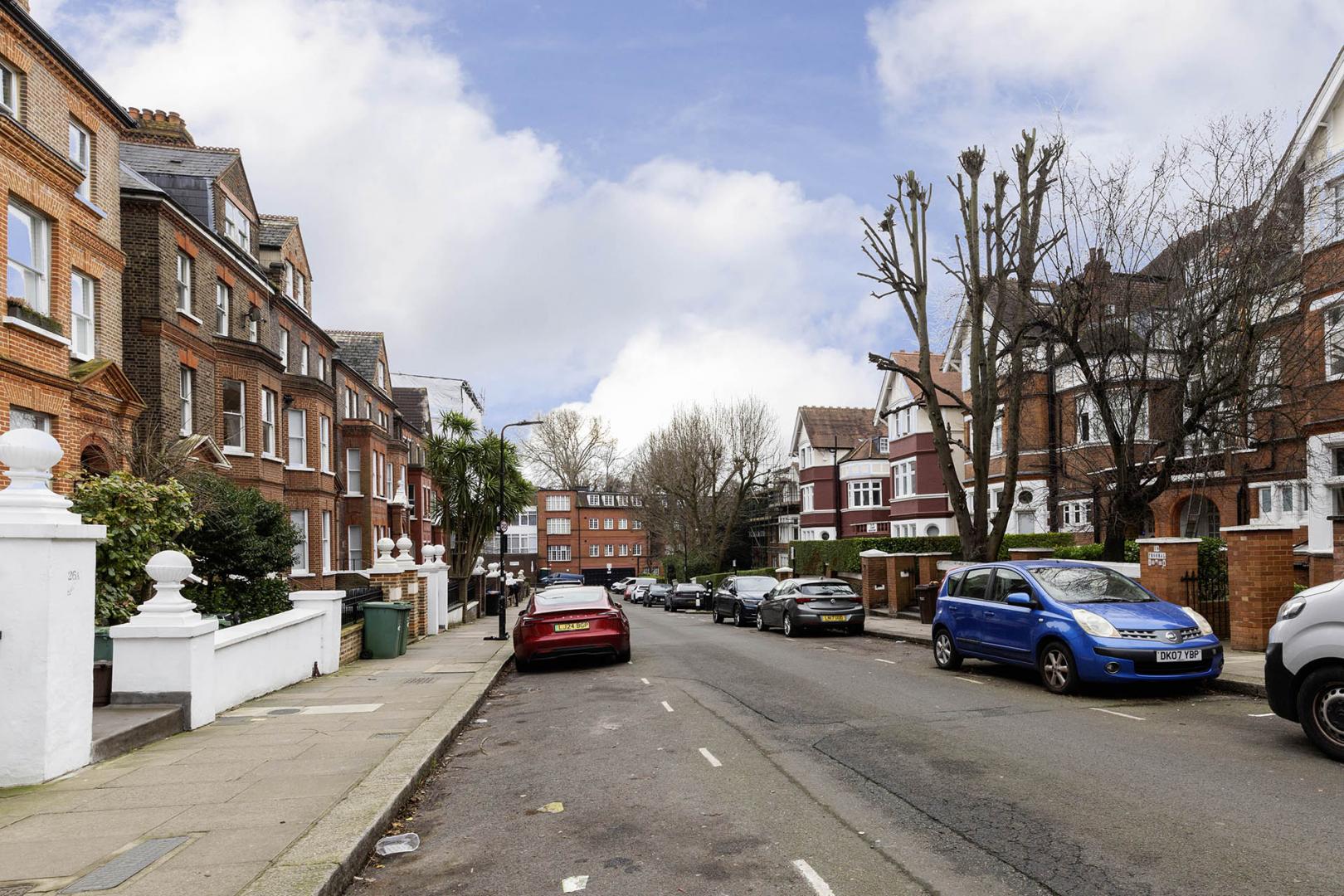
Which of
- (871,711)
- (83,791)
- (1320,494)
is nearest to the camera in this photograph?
(83,791)

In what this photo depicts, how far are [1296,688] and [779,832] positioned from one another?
4621 mm

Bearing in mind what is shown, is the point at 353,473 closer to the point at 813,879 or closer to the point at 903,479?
the point at 903,479

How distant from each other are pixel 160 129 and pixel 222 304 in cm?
Answer: 707

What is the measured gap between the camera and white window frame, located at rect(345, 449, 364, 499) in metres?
37.3

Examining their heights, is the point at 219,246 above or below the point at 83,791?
above

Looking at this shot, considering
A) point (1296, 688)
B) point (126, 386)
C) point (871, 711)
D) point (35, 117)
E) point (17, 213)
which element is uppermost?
point (35, 117)

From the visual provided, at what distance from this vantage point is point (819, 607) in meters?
21.7

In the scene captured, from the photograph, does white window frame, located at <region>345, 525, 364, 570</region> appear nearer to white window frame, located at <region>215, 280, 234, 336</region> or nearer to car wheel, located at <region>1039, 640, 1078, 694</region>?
A: white window frame, located at <region>215, 280, 234, 336</region>

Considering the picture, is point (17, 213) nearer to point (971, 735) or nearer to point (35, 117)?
point (35, 117)

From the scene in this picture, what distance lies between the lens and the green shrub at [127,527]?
11.8 metres

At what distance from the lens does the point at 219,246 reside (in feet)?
78.9

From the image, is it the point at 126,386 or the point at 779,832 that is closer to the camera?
the point at 779,832

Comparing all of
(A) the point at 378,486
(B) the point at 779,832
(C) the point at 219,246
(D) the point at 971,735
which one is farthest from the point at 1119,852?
(A) the point at 378,486

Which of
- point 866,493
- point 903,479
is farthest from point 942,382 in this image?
point 866,493
